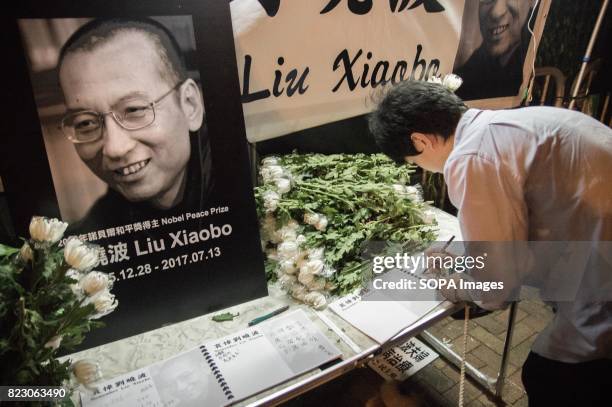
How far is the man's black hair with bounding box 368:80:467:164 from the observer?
5.91 feet

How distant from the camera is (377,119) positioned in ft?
A: 6.44

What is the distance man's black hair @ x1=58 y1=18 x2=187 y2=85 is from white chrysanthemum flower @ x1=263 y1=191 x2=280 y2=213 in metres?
0.71

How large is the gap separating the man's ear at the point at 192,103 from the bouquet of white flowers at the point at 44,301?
0.69 meters

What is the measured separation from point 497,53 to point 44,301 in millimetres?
3513

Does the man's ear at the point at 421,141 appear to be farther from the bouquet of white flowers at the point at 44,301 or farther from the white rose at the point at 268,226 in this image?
the bouquet of white flowers at the point at 44,301

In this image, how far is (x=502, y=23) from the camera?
311 cm

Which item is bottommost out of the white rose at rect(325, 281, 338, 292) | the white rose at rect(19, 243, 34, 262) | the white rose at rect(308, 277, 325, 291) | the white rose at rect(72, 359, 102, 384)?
the white rose at rect(325, 281, 338, 292)

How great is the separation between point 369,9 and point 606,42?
3948 millimetres

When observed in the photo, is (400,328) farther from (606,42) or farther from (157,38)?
(606,42)

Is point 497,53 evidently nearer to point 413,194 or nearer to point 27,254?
point 413,194

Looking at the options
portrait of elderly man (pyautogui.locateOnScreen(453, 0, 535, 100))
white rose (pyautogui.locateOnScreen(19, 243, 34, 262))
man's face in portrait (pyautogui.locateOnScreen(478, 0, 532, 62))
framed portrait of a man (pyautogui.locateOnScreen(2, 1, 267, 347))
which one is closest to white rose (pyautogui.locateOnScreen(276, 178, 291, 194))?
framed portrait of a man (pyautogui.locateOnScreen(2, 1, 267, 347))

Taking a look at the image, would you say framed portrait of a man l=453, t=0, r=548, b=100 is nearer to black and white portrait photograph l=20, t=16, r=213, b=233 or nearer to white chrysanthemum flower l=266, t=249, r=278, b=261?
white chrysanthemum flower l=266, t=249, r=278, b=261

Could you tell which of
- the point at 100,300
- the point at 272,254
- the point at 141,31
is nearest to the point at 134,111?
the point at 141,31

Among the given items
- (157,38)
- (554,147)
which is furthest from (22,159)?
(554,147)
